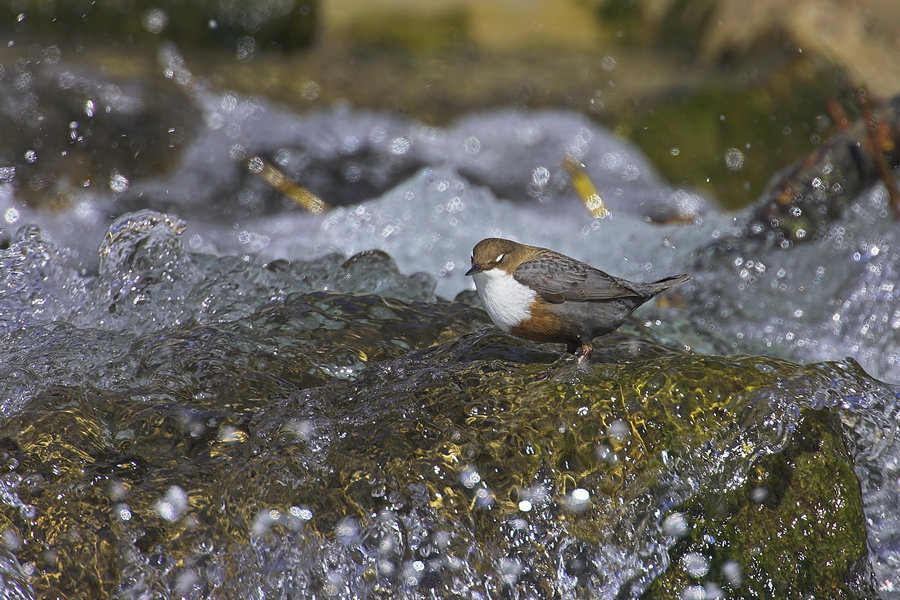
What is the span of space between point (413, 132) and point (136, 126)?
2521mm

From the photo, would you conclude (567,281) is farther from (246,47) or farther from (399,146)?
(246,47)

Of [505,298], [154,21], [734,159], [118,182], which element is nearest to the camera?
[505,298]

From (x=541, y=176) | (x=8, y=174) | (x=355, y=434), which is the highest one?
(x=355, y=434)

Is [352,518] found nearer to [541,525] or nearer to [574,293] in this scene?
[541,525]

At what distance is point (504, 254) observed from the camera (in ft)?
11.7

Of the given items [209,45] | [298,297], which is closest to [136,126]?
[209,45]

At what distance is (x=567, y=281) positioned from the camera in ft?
11.6

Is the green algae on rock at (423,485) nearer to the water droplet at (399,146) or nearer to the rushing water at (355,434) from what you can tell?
the rushing water at (355,434)

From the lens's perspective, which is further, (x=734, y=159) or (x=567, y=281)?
(x=734, y=159)

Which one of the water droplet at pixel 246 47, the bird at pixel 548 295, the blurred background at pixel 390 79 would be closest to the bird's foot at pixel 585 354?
the bird at pixel 548 295

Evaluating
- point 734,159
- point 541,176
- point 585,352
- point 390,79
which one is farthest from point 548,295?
point 390,79

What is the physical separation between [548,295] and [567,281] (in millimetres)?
142

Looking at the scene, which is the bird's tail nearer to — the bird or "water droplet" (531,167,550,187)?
the bird

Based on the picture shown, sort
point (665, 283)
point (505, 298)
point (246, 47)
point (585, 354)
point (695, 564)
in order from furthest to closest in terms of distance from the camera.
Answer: point (246, 47) < point (665, 283) < point (585, 354) < point (505, 298) < point (695, 564)
